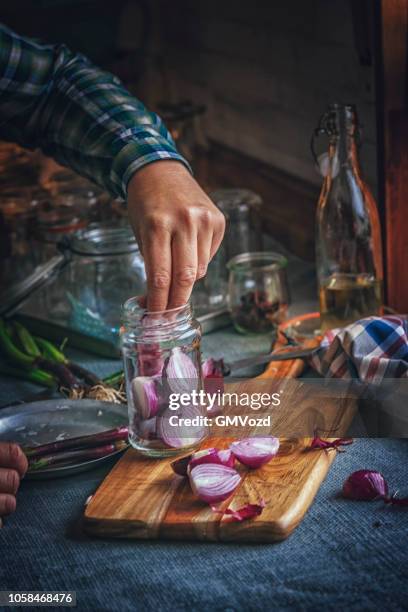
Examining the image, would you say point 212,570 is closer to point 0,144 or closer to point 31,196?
point 31,196

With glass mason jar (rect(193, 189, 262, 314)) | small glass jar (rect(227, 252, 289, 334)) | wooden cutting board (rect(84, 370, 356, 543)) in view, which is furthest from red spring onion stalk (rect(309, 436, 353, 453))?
glass mason jar (rect(193, 189, 262, 314))

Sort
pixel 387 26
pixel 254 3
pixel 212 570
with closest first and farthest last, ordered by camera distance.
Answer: pixel 212 570 → pixel 387 26 → pixel 254 3

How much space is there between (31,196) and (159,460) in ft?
3.56

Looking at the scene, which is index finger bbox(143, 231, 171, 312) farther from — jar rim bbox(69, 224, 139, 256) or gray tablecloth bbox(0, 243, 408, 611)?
jar rim bbox(69, 224, 139, 256)

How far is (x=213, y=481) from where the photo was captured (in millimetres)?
897

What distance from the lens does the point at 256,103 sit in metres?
2.28

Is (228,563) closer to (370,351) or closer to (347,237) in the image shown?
(370,351)

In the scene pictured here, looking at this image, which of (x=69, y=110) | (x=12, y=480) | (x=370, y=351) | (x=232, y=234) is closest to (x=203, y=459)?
(x=12, y=480)

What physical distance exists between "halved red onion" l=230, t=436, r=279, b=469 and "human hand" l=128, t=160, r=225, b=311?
7.7 inches

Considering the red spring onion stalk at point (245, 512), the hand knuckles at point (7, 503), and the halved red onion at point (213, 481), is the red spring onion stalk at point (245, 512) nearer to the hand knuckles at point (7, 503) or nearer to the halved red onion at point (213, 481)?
the halved red onion at point (213, 481)

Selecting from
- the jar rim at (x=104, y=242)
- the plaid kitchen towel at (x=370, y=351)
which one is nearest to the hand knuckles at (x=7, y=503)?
the plaid kitchen towel at (x=370, y=351)

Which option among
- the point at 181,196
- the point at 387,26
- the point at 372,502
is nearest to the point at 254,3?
the point at 387,26

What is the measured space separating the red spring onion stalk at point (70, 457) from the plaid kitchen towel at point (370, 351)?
36cm

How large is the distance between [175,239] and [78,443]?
0.28 m
